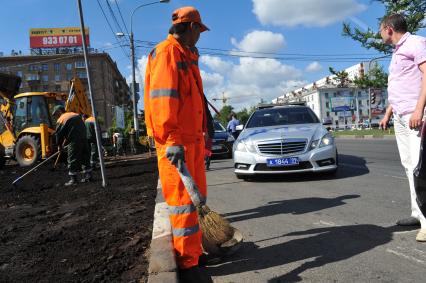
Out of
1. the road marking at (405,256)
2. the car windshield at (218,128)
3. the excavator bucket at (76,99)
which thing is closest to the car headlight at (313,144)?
the road marking at (405,256)

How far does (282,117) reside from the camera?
31.3 feet

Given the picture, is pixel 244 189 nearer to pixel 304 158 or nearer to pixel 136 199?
pixel 304 158

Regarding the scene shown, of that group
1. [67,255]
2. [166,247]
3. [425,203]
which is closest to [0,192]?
[67,255]

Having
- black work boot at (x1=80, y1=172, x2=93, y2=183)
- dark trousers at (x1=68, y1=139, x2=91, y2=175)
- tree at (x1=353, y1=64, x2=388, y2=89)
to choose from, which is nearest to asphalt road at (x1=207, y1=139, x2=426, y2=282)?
black work boot at (x1=80, y1=172, x2=93, y2=183)

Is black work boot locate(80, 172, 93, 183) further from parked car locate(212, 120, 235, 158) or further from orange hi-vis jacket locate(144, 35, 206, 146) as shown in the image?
orange hi-vis jacket locate(144, 35, 206, 146)

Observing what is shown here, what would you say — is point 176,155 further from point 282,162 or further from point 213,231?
point 282,162

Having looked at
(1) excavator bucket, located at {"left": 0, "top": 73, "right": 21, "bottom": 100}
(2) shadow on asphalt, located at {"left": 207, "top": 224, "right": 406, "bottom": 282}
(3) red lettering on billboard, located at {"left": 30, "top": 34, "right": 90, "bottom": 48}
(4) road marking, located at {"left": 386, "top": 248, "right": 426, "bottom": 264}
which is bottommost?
(4) road marking, located at {"left": 386, "top": 248, "right": 426, "bottom": 264}

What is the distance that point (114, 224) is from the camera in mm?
4922

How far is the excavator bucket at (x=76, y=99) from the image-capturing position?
1437cm

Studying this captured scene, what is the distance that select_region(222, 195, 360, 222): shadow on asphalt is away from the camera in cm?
545

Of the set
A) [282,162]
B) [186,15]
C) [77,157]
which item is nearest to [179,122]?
[186,15]

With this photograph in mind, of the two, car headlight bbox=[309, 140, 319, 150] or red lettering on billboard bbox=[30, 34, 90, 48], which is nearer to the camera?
car headlight bbox=[309, 140, 319, 150]

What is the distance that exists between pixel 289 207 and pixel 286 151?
2267mm

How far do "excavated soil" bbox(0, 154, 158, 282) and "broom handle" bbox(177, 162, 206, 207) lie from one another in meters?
0.68
